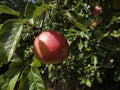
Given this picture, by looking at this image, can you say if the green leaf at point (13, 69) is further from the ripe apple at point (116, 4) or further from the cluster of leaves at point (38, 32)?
the ripe apple at point (116, 4)

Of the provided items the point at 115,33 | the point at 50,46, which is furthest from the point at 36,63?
the point at 115,33

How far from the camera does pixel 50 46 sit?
50.4 inches

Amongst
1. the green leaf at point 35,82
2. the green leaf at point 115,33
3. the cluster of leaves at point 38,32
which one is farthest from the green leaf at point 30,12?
the green leaf at point 115,33

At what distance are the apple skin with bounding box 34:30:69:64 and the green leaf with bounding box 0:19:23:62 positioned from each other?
99mm

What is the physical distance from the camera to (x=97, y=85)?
5320mm

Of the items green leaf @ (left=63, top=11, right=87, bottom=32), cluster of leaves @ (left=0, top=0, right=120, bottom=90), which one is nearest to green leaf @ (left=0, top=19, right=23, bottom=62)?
cluster of leaves @ (left=0, top=0, right=120, bottom=90)

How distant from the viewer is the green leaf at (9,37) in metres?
1.20

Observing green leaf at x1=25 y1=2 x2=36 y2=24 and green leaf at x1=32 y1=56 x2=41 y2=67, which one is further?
green leaf at x1=32 y1=56 x2=41 y2=67

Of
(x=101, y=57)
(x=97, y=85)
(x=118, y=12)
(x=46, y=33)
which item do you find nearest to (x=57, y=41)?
(x=46, y=33)

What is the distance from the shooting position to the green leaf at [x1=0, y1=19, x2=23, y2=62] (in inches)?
47.3

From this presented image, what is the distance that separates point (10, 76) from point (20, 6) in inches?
12.0

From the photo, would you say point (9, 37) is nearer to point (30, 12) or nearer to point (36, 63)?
point (30, 12)

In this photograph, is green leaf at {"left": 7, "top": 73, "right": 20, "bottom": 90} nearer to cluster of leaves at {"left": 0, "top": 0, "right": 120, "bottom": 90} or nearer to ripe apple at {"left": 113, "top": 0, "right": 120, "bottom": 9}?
cluster of leaves at {"left": 0, "top": 0, "right": 120, "bottom": 90}

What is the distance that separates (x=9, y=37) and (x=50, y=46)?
0.47 feet
